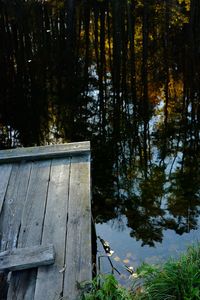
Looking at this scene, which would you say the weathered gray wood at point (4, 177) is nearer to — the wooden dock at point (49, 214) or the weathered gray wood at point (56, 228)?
the wooden dock at point (49, 214)

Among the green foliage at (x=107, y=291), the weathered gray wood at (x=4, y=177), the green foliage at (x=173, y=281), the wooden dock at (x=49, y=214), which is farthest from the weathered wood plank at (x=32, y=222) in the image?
the green foliage at (x=173, y=281)

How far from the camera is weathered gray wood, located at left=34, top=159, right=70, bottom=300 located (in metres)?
2.90

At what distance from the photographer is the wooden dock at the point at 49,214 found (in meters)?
2.98

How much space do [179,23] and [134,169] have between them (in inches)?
414

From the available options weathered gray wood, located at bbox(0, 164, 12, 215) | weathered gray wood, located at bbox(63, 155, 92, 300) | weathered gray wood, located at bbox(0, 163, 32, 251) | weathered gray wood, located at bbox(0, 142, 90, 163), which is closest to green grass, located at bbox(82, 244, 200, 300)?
weathered gray wood, located at bbox(63, 155, 92, 300)

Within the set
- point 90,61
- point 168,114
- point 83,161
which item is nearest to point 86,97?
point 168,114

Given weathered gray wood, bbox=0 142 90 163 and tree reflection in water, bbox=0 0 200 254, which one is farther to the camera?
tree reflection in water, bbox=0 0 200 254

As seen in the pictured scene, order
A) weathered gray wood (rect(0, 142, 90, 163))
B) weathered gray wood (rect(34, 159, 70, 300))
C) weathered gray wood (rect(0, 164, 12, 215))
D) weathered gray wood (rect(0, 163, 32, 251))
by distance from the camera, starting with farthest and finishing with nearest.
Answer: weathered gray wood (rect(0, 142, 90, 163)) → weathered gray wood (rect(0, 164, 12, 215)) → weathered gray wood (rect(0, 163, 32, 251)) → weathered gray wood (rect(34, 159, 70, 300))

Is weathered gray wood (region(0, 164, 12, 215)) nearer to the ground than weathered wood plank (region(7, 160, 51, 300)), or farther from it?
farther from it

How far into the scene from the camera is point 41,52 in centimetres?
1243

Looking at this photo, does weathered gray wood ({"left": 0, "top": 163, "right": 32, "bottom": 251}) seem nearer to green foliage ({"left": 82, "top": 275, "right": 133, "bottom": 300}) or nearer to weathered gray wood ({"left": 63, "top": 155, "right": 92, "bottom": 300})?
weathered gray wood ({"left": 63, "top": 155, "right": 92, "bottom": 300})

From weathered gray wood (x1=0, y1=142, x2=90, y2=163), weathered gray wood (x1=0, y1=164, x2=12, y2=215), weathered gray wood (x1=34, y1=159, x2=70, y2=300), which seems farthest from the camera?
weathered gray wood (x1=0, y1=142, x2=90, y2=163)

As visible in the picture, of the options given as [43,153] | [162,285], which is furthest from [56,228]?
[43,153]

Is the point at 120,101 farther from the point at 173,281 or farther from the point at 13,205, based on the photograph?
the point at 173,281
